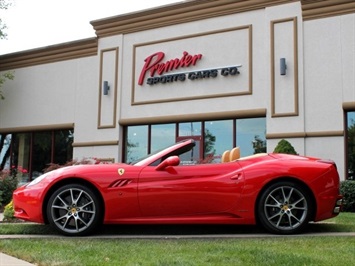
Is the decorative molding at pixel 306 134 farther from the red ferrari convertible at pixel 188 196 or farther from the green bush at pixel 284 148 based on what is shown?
the red ferrari convertible at pixel 188 196

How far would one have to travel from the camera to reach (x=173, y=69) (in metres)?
14.2

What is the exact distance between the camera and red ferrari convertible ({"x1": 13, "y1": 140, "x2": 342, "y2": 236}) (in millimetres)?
5266

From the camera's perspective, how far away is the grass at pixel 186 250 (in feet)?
12.5

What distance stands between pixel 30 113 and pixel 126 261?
1447 centimetres

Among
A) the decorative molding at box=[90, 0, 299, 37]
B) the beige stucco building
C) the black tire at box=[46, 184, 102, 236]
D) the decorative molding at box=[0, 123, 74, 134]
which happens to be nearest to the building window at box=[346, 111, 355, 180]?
the beige stucco building

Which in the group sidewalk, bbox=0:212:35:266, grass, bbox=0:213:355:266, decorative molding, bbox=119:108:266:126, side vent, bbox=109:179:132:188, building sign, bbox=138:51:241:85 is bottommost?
sidewalk, bbox=0:212:35:266

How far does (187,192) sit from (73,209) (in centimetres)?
138

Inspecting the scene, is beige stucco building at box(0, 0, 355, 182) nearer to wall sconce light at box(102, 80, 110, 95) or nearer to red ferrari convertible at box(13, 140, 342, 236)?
wall sconce light at box(102, 80, 110, 95)

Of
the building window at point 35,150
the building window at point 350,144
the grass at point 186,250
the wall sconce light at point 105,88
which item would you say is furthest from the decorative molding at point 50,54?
the grass at point 186,250

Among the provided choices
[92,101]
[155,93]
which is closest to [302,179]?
[155,93]

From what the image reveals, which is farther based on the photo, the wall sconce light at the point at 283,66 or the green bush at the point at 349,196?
the wall sconce light at the point at 283,66

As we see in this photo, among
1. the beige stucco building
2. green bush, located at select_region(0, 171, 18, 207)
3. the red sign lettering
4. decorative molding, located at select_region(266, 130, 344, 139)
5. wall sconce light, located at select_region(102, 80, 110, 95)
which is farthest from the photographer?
wall sconce light, located at select_region(102, 80, 110, 95)

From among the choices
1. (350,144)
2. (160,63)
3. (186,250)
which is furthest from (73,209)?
(160,63)

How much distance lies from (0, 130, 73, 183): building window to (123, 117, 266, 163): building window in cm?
295
